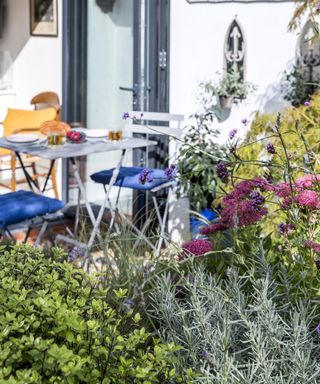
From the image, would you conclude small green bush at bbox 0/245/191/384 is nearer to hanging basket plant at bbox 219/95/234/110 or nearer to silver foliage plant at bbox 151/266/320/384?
silver foliage plant at bbox 151/266/320/384

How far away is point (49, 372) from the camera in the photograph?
4.74ft

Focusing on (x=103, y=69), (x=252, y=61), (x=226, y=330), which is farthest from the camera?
(x=103, y=69)

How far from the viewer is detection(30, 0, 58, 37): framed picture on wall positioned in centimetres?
730

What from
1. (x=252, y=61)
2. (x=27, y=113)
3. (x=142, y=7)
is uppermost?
(x=142, y=7)

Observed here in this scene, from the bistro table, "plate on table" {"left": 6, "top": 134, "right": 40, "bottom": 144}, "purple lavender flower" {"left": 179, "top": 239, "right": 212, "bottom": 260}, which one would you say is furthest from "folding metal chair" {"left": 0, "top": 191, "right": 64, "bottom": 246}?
"purple lavender flower" {"left": 179, "top": 239, "right": 212, "bottom": 260}

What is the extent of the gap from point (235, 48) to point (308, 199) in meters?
3.38

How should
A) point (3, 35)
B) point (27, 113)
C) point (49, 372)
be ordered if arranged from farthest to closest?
point (3, 35)
point (27, 113)
point (49, 372)

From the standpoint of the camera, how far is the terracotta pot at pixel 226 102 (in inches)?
207

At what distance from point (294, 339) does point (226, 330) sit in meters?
0.17

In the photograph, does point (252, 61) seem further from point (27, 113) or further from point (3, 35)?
point (3, 35)

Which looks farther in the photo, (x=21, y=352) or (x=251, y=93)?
(x=251, y=93)

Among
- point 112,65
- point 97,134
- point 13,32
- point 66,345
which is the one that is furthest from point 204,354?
point 13,32

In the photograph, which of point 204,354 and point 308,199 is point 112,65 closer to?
point 308,199

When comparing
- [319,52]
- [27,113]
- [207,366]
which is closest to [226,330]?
[207,366]
